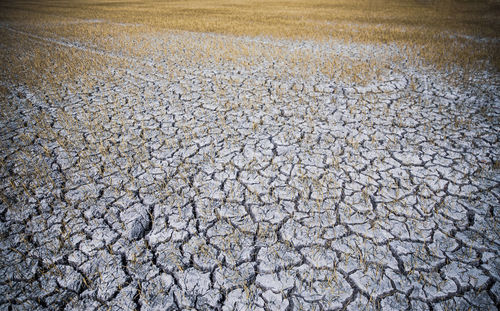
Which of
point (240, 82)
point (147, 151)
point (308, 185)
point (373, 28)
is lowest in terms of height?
point (308, 185)

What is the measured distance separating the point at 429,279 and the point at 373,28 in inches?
446

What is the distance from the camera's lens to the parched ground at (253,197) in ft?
6.27

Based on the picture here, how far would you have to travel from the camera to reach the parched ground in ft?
6.27

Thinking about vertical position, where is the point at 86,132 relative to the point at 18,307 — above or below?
above

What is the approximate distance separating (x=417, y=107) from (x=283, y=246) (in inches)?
151

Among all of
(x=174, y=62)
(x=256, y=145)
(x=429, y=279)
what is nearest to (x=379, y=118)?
(x=256, y=145)

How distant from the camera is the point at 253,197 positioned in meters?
2.74

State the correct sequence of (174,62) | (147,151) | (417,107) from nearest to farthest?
(147,151) < (417,107) < (174,62)

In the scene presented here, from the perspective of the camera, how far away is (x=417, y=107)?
14.5ft

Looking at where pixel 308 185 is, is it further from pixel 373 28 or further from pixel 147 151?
pixel 373 28

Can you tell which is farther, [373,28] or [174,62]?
[373,28]

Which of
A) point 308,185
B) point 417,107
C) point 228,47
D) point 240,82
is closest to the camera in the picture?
point 308,185

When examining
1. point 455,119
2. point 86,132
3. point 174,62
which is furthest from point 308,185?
point 174,62

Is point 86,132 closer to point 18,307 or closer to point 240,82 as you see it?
point 18,307
